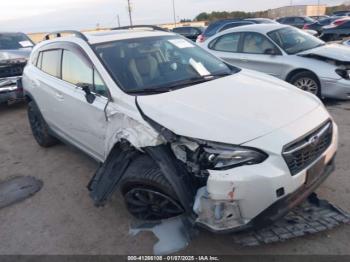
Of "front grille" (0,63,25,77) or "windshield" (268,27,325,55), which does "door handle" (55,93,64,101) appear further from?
Result: "windshield" (268,27,325,55)

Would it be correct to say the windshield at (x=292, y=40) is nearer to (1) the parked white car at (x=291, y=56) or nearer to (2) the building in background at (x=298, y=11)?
(1) the parked white car at (x=291, y=56)

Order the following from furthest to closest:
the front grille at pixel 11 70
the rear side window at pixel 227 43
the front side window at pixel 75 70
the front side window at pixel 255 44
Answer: the front grille at pixel 11 70 → the rear side window at pixel 227 43 → the front side window at pixel 255 44 → the front side window at pixel 75 70

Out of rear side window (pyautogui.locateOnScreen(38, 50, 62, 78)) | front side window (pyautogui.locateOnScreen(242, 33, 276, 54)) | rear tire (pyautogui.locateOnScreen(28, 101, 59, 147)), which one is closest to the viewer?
rear side window (pyautogui.locateOnScreen(38, 50, 62, 78))

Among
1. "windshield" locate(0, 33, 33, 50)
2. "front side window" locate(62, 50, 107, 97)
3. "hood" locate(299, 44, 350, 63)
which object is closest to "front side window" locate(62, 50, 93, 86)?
"front side window" locate(62, 50, 107, 97)

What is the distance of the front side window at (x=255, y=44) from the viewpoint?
682 cm

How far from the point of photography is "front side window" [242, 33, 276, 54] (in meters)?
6.82

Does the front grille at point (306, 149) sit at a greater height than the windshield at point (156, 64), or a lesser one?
lesser

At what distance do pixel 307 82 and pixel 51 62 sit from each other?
451 centimetres

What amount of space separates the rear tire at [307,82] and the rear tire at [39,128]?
14.7 feet

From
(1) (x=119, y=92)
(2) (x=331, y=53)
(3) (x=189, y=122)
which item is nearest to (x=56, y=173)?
(1) (x=119, y=92)

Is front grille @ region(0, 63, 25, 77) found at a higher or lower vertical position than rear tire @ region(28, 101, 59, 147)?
higher

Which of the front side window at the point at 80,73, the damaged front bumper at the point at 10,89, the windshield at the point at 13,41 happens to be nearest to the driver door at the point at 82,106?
the front side window at the point at 80,73

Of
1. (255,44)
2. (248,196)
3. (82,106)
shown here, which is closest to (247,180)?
(248,196)

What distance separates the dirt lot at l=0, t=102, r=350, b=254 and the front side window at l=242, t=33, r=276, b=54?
260cm
